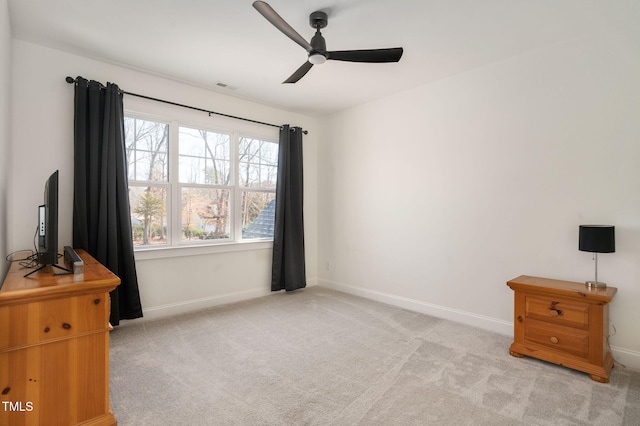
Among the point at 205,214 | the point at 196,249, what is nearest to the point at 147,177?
the point at 205,214

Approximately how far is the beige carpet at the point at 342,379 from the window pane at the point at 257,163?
1.94 metres

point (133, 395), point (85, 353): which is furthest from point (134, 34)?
point (133, 395)

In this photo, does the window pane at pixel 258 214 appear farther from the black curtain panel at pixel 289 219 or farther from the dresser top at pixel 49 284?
the dresser top at pixel 49 284

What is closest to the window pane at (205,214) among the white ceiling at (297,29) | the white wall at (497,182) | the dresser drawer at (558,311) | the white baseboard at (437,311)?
the white ceiling at (297,29)

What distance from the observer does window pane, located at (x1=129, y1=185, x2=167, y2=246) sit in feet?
11.3

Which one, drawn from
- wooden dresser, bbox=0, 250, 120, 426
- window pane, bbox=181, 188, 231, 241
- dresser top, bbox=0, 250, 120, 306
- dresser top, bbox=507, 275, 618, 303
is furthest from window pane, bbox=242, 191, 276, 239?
dresser top, bbox=507, 275, 618, 303

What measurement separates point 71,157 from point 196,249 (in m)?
1.53

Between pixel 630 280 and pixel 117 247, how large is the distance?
4.49m

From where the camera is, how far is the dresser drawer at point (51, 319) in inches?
58.0

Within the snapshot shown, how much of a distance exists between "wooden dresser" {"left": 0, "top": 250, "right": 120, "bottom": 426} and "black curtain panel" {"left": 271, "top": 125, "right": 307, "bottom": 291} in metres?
2.79

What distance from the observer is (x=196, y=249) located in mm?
3789

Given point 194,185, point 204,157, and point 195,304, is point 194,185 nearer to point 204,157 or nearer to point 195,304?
point 204,157

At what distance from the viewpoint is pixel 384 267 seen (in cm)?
416

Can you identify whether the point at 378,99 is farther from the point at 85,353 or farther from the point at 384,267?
the point at 85,353
